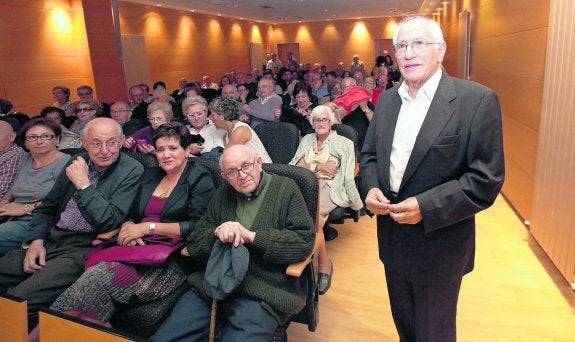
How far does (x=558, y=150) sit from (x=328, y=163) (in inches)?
65.9

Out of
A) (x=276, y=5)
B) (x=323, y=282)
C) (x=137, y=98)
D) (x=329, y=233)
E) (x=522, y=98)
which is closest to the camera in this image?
(x=323, y=282)

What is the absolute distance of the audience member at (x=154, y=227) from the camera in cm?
181

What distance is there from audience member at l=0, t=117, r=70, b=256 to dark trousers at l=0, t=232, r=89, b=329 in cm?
33

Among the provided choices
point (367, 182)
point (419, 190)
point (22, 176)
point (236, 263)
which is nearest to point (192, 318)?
point (236, 263)

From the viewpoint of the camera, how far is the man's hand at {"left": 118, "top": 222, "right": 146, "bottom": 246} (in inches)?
80.5

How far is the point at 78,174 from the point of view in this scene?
2137 mm

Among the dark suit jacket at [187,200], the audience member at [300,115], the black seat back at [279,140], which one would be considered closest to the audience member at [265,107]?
the audience member at [300,115]

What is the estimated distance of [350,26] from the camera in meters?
17.2

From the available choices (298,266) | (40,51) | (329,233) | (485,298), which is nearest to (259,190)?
(298,266)

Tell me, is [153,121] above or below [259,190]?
above

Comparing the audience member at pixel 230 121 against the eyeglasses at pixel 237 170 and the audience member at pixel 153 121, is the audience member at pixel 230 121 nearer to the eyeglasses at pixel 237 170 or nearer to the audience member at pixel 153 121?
the audience member at pixel 153 121

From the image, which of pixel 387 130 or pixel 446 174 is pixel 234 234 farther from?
pixel 446 174

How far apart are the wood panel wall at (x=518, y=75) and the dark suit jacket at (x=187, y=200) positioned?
289cm

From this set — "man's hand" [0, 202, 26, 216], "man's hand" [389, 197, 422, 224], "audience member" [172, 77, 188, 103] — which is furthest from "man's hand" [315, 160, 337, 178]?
"audience member" [172, 77, 188, 103]
